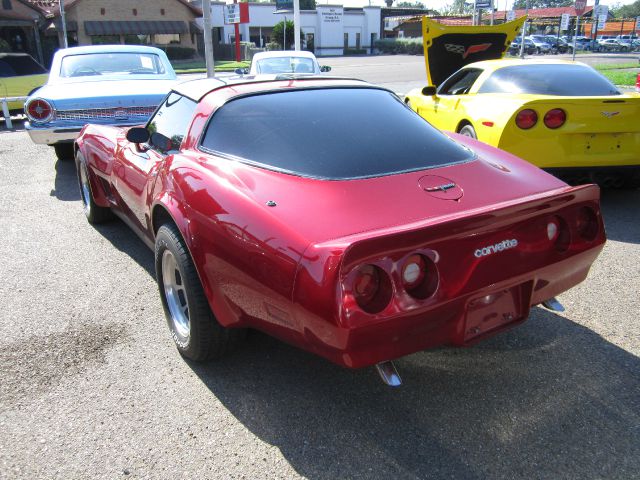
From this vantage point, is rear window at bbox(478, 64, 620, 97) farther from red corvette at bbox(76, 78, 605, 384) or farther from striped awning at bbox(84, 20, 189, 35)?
striped awning at bbox(84, 20, 189, 35)

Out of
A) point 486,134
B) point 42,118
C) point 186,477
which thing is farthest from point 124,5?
point 186,477

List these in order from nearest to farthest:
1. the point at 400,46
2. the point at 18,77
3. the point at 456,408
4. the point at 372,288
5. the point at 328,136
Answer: the point at 372,288 < the point at 456,408 < the point at 328,136 < the point at 18,77 < the point at 400,46

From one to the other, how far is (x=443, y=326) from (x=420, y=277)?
9.2 inches

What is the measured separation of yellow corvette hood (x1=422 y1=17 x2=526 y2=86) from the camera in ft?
26.2

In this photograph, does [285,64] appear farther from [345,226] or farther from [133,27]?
[133,27]

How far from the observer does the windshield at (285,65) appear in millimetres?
11406

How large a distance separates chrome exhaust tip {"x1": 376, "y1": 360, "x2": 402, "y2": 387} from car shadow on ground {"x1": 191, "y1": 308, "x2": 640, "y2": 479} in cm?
33

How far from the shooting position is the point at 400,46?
59.9 m

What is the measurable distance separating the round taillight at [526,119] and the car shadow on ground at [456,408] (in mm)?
2525

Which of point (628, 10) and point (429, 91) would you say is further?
point (628, 10)

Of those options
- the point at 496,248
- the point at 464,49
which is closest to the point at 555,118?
the point at 496,248


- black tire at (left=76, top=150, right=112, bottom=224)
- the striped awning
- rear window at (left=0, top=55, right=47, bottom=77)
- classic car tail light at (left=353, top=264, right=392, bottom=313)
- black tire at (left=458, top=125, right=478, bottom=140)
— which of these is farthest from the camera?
the striped awning

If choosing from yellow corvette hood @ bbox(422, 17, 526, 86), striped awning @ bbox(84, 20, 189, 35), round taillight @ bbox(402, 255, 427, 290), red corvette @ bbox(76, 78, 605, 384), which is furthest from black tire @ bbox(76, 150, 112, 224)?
Answer: striped awning @ bbox(84, 20, 189, 35)

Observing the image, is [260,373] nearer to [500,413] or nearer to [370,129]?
[500,413]
